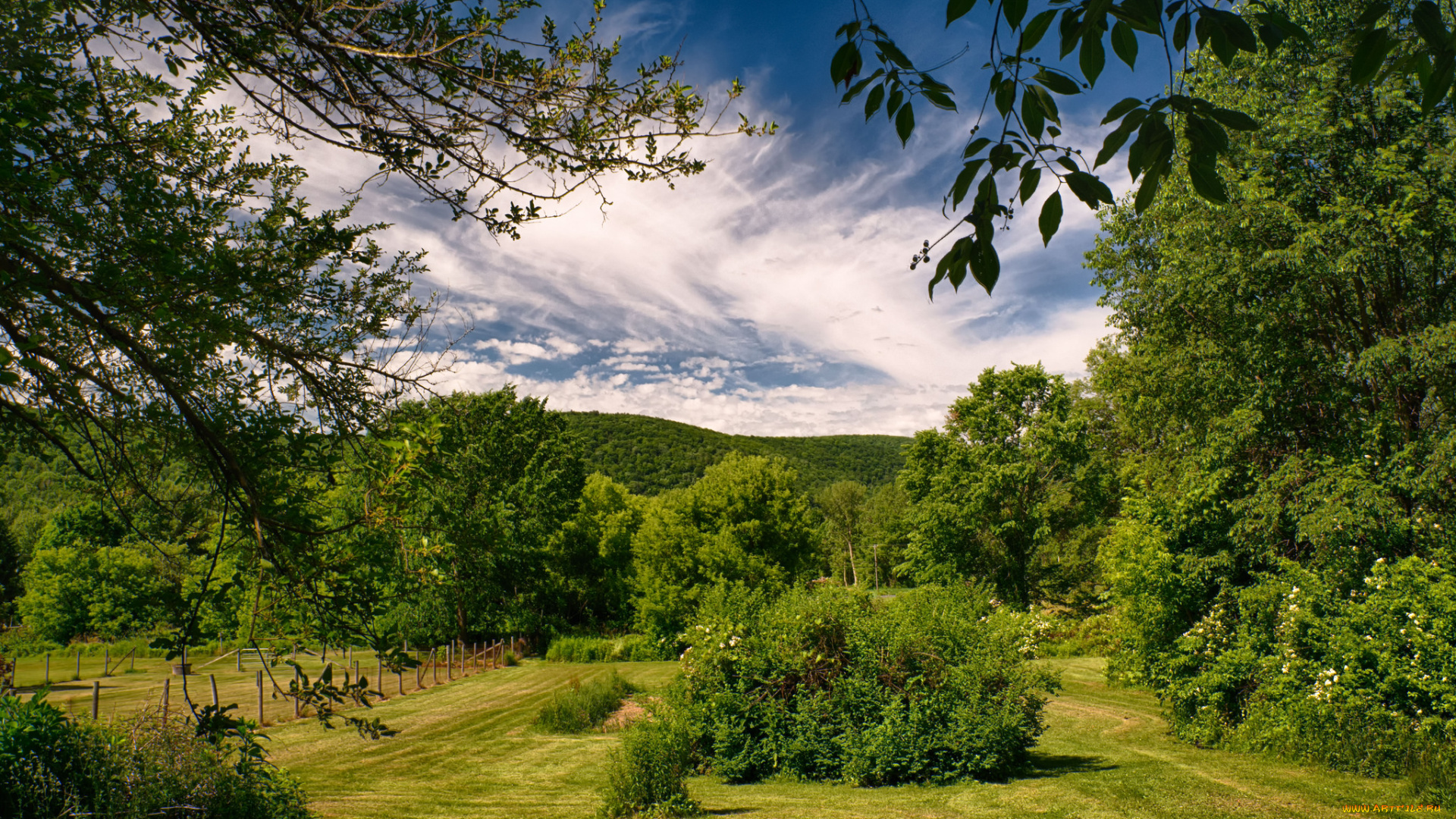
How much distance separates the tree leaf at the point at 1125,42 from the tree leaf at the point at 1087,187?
0.94ft

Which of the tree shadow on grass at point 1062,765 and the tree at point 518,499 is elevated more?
the tree at point 518,499

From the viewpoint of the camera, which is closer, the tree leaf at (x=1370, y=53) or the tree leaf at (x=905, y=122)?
the tree leaf at (x=1370, y=53)

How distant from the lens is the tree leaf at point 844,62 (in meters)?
2.04

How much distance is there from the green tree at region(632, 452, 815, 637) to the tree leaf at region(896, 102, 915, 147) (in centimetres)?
3000

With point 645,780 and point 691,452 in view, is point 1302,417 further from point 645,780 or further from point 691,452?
point 691,452

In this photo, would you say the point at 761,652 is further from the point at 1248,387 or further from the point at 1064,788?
the point at 1248,387

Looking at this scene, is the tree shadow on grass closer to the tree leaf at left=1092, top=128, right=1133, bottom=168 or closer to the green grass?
the green grass

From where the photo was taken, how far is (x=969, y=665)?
10.7 metres

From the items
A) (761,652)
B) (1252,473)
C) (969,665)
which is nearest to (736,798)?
(761,652)

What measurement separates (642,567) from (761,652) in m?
22.5

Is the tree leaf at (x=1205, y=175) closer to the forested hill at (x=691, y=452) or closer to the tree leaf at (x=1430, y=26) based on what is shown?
the tree leaf at (x=1430, y=26)

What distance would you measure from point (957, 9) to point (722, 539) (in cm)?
3100

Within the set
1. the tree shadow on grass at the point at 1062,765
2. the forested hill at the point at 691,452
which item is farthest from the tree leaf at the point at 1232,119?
the forested hill at the point at 691,452

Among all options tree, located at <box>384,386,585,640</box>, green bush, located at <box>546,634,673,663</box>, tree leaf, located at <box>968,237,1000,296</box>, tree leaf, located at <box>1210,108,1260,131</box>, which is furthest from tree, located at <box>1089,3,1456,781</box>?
green bush, located at <box>546,634,673,663</box>
